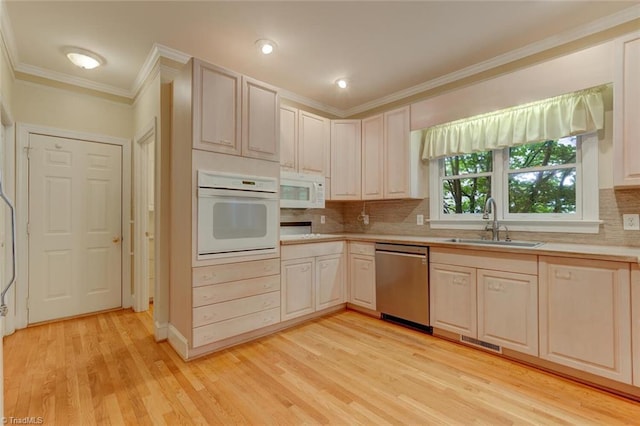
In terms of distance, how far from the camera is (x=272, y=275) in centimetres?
293

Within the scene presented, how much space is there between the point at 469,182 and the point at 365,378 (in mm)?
2362

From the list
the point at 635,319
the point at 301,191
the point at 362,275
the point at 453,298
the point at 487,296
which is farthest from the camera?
the point at 301,191

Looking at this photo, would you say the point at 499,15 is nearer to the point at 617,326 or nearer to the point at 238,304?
the point at 617,326

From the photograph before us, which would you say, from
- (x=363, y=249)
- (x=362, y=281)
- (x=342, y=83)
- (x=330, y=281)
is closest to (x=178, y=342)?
(x=330, y=281)

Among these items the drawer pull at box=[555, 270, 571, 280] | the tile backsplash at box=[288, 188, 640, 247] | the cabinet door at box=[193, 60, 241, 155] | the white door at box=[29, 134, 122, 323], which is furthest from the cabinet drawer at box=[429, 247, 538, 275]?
the white door at box=[29, 134, 122, 323]

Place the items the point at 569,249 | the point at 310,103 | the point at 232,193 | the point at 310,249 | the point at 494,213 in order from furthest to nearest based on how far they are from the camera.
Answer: the point at 310,103
the point at 310,249
the point at 494,213
the point at 232,193
the point at 569,249

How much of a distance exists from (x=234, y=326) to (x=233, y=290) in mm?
317

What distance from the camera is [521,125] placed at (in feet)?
9.25

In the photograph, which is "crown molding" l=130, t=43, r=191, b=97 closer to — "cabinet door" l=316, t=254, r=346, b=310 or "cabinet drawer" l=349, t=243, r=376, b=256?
"cabinet door" l=316, t=254, r=346, b=310

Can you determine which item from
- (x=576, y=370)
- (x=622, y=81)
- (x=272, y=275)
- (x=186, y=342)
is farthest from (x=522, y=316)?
(x=186, y=342)

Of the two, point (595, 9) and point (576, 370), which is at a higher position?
point (595, 9)

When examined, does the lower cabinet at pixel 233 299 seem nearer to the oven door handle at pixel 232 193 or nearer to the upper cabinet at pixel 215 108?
the oven door handle at pixel 232 193

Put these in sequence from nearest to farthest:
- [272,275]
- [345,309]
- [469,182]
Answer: [272,275] < [469,182] < [345,309]

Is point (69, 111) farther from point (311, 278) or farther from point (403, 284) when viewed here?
point (403, 284)
